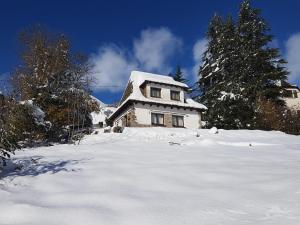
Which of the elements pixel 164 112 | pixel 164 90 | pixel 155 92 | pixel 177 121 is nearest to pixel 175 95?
pixel 164 90

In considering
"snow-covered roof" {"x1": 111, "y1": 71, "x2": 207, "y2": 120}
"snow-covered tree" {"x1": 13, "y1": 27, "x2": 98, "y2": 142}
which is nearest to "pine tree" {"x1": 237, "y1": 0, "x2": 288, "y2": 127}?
"snow-covered roof" {"x1": 111, "y1": 71, "x2": 207, "y2": 120}

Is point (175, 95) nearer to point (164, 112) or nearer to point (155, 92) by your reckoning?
point (155, 92)

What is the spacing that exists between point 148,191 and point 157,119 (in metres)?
27.1

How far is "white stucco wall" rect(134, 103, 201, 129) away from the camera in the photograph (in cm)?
3388

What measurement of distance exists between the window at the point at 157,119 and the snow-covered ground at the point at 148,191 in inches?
875

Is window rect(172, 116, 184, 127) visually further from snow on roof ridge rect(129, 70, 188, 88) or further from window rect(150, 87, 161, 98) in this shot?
snow on roof ridge rect(129, 70, 188, 88)

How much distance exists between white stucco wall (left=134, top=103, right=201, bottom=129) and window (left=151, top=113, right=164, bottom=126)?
14.7 inches

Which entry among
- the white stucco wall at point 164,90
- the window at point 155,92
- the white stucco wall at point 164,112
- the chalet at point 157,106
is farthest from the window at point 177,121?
the window at point 155,92

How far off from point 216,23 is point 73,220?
50194mm

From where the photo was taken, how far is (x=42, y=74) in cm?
2805

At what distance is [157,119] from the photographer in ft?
114

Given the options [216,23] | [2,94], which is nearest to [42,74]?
[2,94]

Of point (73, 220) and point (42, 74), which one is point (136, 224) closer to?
point (73, 220)

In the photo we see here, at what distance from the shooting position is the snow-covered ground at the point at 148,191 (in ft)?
19.8
